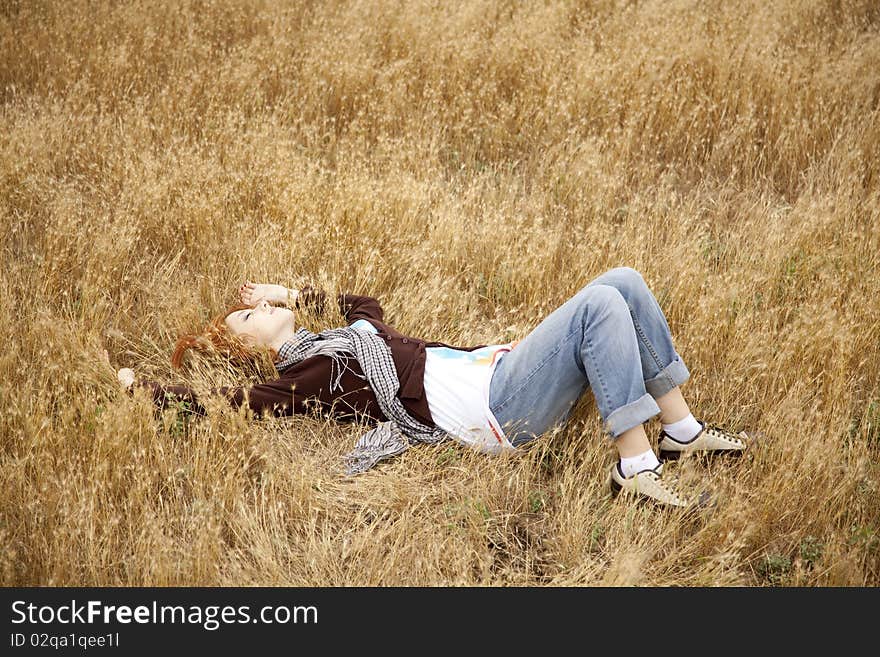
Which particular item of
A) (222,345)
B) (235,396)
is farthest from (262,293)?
(235,396)

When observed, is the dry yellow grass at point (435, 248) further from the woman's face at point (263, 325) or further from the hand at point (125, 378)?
the woman's face at point (263, 325)

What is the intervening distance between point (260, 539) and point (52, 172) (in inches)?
120

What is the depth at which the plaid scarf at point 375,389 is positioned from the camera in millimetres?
3121

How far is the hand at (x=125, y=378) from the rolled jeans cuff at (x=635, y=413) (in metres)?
1.92

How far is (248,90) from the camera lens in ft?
17.8

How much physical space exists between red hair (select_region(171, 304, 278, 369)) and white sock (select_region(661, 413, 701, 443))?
1679 millimetres

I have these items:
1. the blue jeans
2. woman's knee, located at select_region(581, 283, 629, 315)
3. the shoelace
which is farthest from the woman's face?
the shoelace

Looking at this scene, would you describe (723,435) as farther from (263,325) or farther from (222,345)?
(222,345)

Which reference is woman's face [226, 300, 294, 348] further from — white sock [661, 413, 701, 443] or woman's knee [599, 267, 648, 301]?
white sock [661, 413, 701, 443]

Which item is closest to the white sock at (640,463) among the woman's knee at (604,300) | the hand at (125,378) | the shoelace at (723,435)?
the shoelace at (723,435)

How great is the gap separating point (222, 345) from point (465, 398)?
1.14 meters

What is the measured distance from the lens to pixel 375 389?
10.3ft

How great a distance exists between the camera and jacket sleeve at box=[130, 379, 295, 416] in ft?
10.0

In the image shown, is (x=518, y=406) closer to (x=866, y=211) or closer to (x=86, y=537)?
(x=86, y=537)
